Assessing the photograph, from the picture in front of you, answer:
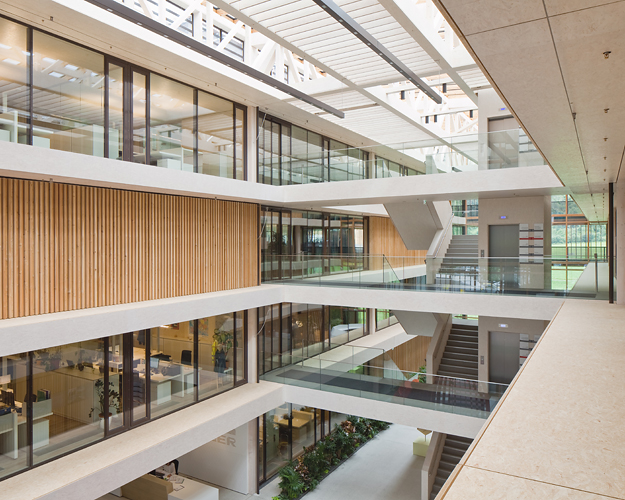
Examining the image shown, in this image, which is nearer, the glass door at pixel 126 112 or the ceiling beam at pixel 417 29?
the ceiling beam at pixel 417 29

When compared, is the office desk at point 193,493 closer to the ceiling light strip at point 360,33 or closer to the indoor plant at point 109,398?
the indoor plant at point 109,398

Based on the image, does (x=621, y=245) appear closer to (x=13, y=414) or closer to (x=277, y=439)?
(x=277, y=439)

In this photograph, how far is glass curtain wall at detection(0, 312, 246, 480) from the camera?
8.34 m

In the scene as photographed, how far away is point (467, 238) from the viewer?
1956 centimetres

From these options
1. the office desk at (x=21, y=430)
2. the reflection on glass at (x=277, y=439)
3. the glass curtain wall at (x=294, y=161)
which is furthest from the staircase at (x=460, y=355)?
the office desk at (x=21, y=430)

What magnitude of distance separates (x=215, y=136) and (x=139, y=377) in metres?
6.28

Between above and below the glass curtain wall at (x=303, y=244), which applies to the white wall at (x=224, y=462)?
below

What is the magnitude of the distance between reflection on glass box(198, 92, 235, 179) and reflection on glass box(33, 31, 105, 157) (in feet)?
9.13

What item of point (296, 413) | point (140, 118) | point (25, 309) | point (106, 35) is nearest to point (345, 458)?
point (296, 413)

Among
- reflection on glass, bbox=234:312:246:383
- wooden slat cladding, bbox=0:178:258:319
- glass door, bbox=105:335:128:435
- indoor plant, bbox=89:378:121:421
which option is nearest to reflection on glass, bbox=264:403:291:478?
reflection on glass, bbox=234:312:246:383

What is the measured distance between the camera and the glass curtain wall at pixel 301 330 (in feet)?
47.4

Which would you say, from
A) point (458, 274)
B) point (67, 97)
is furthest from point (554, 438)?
point (458, 274)

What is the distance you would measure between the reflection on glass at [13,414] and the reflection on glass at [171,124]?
486 centimetres

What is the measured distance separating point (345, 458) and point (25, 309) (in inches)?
452
